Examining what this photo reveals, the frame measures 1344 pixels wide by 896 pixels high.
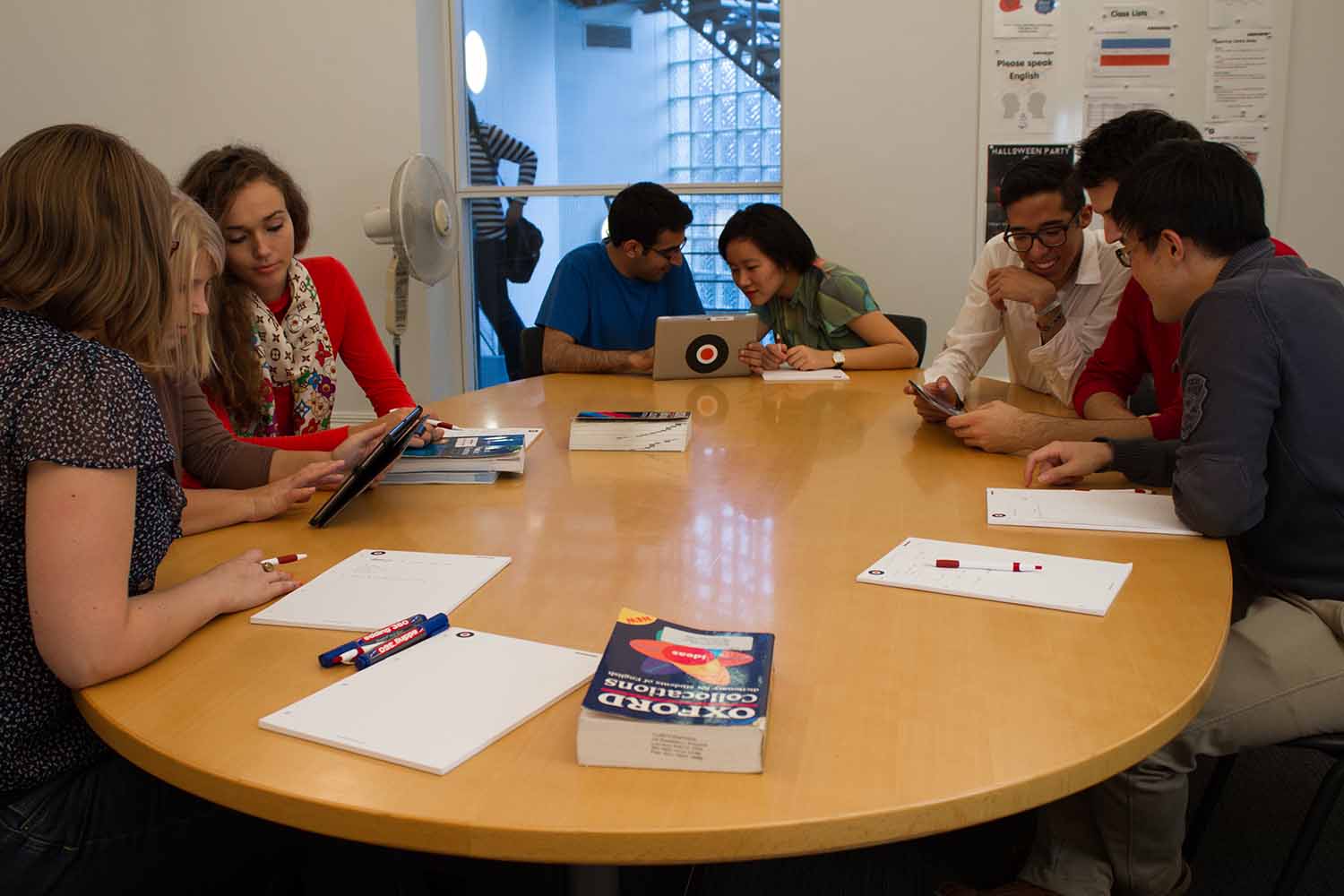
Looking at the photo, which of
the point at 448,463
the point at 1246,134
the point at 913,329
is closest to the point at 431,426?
the point at 448,463

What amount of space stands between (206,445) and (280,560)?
0.58 metres

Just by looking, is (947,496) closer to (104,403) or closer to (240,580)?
(240,580)

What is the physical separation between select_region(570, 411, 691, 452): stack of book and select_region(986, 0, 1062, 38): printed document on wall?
2.70 meters

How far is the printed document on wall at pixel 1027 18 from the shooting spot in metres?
4.02

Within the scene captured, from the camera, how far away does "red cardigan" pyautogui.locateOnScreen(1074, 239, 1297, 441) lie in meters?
2.34

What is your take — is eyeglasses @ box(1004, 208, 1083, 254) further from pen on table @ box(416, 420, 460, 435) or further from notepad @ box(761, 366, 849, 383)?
pen on table @ box(416, 420, 460, 435)

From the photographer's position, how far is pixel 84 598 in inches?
42.2

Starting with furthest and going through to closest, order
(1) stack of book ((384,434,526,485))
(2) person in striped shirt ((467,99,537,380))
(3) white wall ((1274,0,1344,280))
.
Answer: (2) person in striped shirt ((467,99,537,380)) < (3) white wall ((1274,0,1344,280)) < (1) stack of book ((384,434,526,485))

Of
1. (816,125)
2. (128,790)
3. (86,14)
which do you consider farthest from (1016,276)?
(86,14)

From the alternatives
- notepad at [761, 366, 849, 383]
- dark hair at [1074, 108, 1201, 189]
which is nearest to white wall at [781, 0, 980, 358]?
notepad at [761, 366, 849, 383]

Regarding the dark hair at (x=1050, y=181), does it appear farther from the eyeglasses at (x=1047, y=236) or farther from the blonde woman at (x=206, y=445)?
the blonde woman at (x=206, y=445)

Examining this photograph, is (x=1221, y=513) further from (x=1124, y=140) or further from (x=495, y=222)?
(x=495, y=222)

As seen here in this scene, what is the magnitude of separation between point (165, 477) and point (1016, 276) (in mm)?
2140

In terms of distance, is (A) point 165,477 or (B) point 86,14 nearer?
(A) point 165,477
